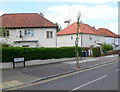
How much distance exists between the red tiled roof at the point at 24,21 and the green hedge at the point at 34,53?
20.1 ft

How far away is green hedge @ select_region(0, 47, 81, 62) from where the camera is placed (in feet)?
55.6

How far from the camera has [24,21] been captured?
29.5 m

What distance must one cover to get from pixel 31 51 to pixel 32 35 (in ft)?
31.6

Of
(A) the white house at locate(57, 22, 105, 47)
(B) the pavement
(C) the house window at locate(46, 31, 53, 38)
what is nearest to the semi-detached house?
(A) the white house at locate(57, 22, 105, 47)

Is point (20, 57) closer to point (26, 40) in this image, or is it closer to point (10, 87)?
point (10, 87)

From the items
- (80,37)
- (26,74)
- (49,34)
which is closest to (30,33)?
(49,34)

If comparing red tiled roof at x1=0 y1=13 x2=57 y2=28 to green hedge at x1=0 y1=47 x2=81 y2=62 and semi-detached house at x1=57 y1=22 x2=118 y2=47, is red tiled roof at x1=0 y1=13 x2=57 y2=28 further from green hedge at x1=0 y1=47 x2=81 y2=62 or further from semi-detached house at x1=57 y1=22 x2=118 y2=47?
semi-detached house at x1=57 y1=22 x2=118 y2=47

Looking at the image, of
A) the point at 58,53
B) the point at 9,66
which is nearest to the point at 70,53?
the point at 58,53

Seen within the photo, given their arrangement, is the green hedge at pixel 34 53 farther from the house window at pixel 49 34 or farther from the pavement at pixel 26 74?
the house window at pixel 49 34

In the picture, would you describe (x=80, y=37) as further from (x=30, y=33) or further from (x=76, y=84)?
(x=76, y=84)

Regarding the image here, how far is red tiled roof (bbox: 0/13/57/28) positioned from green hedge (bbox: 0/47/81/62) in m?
6.12

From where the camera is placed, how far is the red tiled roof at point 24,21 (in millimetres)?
28242

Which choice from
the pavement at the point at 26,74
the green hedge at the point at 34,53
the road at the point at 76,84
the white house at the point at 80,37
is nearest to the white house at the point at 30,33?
the green hedge at the point at 34,53

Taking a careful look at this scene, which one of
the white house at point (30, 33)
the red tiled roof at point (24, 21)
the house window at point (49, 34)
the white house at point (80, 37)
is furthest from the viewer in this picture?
the white house at point (80, 37)
